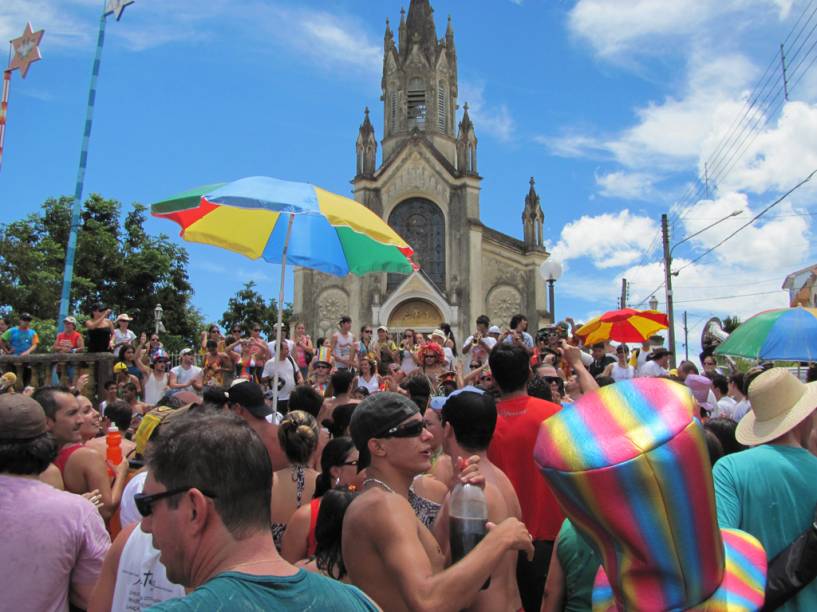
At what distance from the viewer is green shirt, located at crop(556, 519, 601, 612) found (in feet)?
8.57

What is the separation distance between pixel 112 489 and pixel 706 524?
3.74 metres

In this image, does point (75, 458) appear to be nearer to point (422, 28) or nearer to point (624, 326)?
point (624, 326)

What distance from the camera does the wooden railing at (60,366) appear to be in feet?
36.7

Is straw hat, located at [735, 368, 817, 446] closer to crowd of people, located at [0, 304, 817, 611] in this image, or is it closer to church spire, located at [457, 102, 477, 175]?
crowd of people, located at [0, 304, 817, 611]

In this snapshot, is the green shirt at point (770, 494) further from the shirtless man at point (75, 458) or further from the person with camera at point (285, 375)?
the person with camera at point (285, 375)

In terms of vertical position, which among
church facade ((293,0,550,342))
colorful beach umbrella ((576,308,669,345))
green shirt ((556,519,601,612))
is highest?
church facade ((293,0,550,342))

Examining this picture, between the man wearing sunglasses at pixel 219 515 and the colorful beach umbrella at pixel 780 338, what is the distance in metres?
6.13

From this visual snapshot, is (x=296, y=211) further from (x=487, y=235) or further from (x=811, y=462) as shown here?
(x=487, y=235)

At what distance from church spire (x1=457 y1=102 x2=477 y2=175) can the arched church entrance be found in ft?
23.0

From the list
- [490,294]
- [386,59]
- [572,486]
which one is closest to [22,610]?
[572,486]

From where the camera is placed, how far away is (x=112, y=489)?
13.6ft

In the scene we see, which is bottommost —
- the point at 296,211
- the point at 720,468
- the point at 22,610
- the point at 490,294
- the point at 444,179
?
the point at 22,610

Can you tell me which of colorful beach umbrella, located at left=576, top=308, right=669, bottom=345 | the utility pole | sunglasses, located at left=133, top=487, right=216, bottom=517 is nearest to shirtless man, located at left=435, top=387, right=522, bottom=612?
sunglasses, located at left=133, top=487, right=216, bottom=517

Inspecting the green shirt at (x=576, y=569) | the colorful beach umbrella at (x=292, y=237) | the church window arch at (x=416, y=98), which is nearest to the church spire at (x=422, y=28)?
the church window arch at (x=416, y=98)
